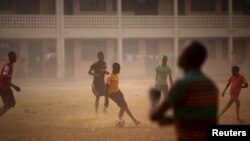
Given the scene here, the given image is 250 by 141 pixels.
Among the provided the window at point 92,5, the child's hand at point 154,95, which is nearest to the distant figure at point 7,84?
the child's hand at point 154,95

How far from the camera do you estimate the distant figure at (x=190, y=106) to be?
2984mm

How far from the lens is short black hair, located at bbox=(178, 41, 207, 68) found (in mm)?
3070

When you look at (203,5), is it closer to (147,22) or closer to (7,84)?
(147,22)

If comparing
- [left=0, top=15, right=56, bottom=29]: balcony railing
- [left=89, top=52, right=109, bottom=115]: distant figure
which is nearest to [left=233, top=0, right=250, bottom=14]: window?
[left=0, top=15, right=56, bottom=29]: balcony railing

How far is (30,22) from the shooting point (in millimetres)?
23984

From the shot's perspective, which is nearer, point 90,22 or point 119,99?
point 119,99

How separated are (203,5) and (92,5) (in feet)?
25.1

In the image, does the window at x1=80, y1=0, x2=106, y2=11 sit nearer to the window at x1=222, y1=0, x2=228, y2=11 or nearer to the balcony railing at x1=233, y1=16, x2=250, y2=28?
the window at x1=222, y1=0, x2=228, y2=11

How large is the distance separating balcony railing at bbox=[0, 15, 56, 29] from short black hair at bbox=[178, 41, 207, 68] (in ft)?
70.8

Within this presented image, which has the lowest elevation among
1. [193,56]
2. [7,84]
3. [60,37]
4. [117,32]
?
[7,84]

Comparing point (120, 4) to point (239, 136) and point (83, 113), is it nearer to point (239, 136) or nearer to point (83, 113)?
point (83, 113)

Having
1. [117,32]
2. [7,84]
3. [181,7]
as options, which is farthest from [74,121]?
[181,7]

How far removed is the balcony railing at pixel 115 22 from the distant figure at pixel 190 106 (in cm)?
2159

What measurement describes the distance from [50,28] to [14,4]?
10.7 ft
